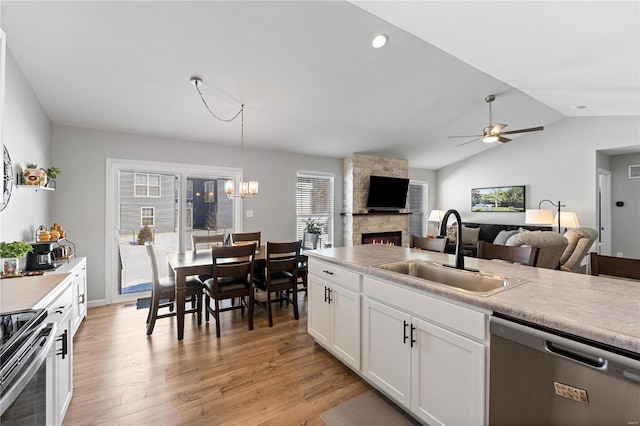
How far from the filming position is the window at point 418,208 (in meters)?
7.71

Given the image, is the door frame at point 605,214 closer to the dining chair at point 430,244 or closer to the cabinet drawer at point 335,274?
the dining chair at point 430,244

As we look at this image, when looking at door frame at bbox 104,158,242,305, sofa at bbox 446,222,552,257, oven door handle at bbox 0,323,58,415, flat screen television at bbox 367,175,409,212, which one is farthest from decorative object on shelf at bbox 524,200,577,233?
oven door handle at bbox 0,323,58,415

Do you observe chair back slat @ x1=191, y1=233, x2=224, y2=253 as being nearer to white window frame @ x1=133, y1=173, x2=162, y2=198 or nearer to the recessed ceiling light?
white window frame @ x1=133, y1=173, x2=162, y2=198

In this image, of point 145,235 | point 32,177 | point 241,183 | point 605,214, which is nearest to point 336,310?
point 241,183

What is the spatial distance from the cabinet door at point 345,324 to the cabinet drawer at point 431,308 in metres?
0.21

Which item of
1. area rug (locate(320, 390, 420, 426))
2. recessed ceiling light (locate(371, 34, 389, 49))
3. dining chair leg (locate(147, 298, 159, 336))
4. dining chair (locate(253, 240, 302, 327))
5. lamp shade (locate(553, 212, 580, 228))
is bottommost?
area rug (locate(320, 390, 420, 426))

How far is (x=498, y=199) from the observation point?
22.5 feet

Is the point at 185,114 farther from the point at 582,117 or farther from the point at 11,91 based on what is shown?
the point at 582,117

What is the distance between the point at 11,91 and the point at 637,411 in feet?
13.8

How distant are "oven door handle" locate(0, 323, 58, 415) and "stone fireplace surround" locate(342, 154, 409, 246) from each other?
193 inches

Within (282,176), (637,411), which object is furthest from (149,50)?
(637,411)

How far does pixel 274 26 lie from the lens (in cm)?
248

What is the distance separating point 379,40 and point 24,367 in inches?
135

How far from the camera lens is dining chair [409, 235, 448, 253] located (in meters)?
2.79
